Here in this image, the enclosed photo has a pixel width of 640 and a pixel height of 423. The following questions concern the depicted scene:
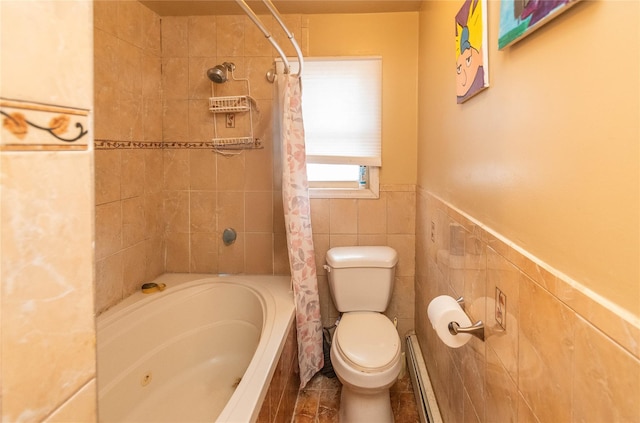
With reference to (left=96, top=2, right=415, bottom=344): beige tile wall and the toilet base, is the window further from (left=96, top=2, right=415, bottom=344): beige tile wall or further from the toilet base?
the toilet base

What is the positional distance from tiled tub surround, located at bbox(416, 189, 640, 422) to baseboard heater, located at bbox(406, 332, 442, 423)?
109 mm

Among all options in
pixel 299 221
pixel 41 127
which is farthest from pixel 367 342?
Result: pixel 41 127

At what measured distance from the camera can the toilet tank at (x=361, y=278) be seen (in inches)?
86.0

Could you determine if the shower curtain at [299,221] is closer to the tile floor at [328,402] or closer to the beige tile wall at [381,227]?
the tile floor at [328,402]

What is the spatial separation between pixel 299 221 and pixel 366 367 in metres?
0.83

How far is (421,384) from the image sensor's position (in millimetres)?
1917

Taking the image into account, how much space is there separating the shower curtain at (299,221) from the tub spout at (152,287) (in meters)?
0.83

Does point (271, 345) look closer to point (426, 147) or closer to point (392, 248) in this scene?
point (392, 248)

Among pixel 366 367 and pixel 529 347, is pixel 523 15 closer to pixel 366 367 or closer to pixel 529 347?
pixel 529 347

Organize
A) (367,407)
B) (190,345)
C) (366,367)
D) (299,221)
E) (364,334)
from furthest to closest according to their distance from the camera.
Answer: (190,345), (299,221), (364,334), (367,407), (366,367)

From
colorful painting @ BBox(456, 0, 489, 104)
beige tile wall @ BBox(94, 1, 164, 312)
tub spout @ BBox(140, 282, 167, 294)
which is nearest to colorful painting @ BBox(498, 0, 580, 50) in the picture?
colorful painting @ BBox(456, 0, 489, 104)

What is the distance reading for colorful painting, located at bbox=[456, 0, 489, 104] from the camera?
1.10 meters

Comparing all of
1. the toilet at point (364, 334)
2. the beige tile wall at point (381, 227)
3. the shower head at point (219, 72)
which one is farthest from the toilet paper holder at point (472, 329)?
the shower head at point (219, 72)

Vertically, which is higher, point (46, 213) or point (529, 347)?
point (46, 213)
